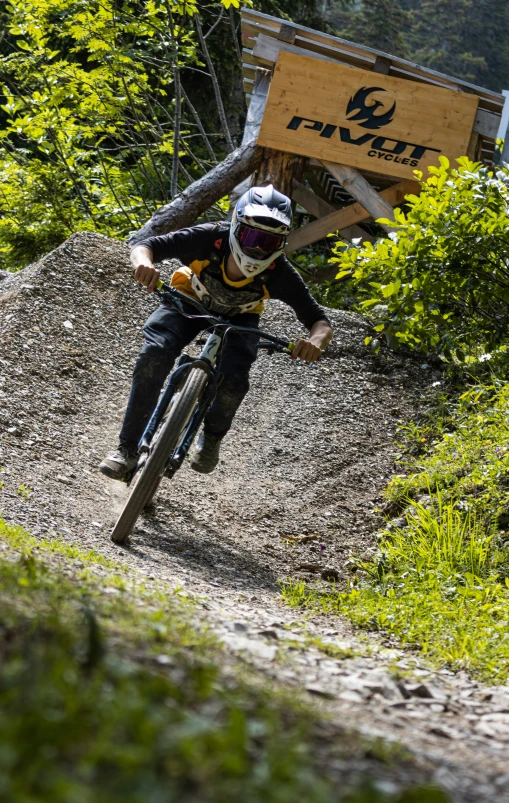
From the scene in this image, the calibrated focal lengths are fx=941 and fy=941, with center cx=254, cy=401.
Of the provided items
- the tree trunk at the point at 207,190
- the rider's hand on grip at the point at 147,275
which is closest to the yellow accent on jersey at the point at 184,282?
the rider's hand on grip at the point at 147,275

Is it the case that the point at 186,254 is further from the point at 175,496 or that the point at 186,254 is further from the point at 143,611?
the point at 143,611

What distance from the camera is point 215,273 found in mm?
5945

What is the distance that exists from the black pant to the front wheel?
0.97ft

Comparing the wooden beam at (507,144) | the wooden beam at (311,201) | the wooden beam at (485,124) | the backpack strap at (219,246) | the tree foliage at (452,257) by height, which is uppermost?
the wooden beam at (507,144)

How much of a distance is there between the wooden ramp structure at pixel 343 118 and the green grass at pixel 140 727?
9.51 m

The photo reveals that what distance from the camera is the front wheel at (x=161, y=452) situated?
5.50 meters

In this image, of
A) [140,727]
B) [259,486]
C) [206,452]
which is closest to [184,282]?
[206,452]

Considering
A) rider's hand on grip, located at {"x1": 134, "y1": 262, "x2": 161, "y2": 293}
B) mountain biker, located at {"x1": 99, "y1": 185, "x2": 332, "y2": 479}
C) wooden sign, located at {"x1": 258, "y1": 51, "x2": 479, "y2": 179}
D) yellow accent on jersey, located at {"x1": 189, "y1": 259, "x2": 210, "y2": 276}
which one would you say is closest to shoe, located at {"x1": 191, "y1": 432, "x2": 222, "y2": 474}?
mountain biker, located at {"x1": 99, "y1": 185, "x2": 332, "y2": 479}

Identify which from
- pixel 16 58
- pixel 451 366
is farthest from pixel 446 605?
pixel 16 58

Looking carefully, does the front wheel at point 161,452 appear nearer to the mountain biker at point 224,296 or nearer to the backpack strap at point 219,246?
the mountain biker at point 224,296

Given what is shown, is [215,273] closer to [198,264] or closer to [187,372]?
[198,264]

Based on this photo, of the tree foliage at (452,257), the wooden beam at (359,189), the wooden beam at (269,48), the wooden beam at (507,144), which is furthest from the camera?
the wooden beam at (507,144)

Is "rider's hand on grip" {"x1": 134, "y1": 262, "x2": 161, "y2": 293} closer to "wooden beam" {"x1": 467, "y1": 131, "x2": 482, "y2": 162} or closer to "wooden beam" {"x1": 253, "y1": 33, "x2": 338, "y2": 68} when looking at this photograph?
"wooden beam" {"x1": 253, "y1": 33, "x2": 338, "y2": 68}

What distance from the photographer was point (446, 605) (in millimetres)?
5070
